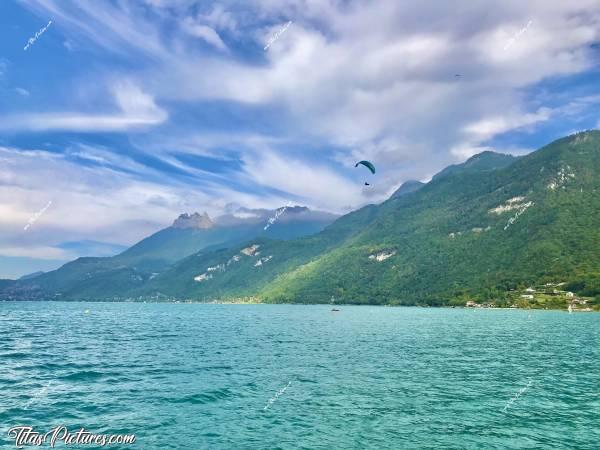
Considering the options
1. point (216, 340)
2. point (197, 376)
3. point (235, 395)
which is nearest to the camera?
point (235, 395)

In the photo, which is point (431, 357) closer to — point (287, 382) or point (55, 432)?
point (287, 382)

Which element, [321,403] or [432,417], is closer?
[432,417]

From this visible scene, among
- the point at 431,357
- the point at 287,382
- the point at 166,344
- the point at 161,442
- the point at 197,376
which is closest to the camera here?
the point at 161,442

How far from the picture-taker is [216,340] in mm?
98375

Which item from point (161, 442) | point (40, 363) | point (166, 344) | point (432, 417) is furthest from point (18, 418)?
point (166, 344)

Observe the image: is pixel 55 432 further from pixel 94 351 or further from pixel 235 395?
pixel 94 351

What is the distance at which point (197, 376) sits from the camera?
53.0 meters

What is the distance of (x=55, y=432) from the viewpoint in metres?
30.6

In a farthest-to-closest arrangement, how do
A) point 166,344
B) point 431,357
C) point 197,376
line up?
point 166,344 → point 431,357 → point 197,376

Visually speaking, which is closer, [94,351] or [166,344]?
[94,351]

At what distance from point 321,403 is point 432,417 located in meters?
10.2

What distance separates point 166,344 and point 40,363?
98.6ft

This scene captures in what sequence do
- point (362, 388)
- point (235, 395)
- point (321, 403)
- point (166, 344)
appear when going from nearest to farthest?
point (321, 403) → point (235, 395) → point (362, 388) → point (166, 344)

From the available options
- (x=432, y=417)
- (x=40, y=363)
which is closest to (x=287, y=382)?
(x=432, y=417)
